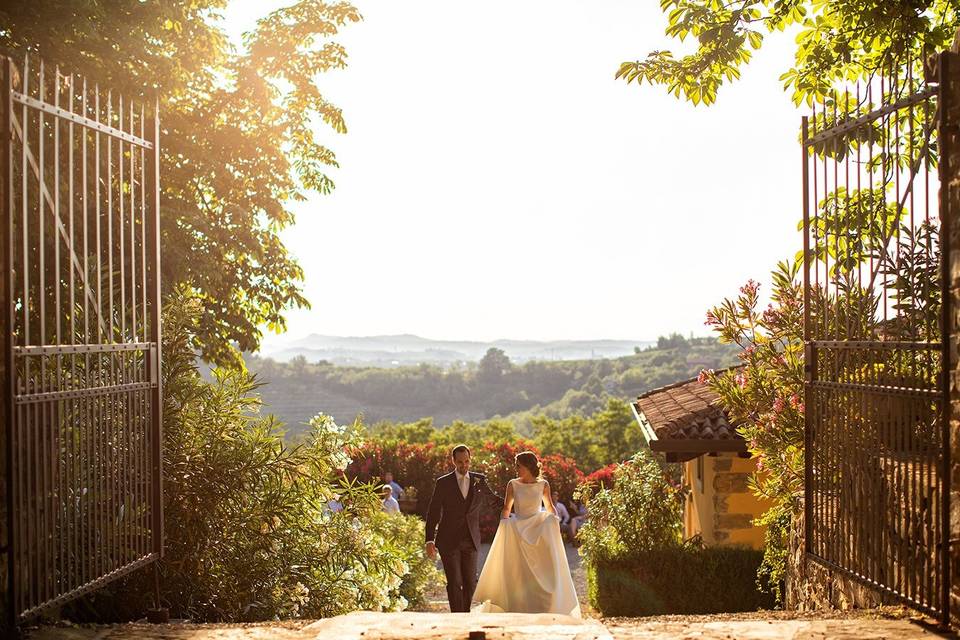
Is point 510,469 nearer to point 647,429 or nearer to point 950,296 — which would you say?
point 647,429

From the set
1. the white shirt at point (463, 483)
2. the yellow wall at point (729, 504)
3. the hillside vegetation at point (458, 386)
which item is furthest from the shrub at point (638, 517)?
the hillside vegetation at point (458, 386)

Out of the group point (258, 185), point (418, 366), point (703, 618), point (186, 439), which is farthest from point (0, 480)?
point (418, 366)

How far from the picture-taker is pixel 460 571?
781 cm

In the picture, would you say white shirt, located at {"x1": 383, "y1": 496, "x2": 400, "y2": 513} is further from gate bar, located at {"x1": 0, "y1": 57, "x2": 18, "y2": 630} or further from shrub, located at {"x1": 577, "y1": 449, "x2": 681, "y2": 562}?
gate bar, located at {"x1": 0, "y1": 57, "x2": 18, "y2": 630}

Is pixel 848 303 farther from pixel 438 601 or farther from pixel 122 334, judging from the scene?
pixel 438 601

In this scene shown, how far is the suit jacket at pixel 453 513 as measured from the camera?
7.72 meters

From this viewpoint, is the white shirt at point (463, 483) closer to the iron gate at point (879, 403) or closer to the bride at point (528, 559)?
the bride at point (528, 559)

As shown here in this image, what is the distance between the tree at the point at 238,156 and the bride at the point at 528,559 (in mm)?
4500

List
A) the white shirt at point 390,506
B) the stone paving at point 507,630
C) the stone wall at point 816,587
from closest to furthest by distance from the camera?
1. the stone paving at point 507,630
2. the stone wall at point 816,587
3. the white shirt at point 390,506

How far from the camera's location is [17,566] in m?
4.20

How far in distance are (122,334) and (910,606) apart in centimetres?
414

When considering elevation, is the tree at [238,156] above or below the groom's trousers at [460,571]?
above

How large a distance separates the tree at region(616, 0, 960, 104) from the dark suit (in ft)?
11.3

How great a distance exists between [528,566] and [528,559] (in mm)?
54
